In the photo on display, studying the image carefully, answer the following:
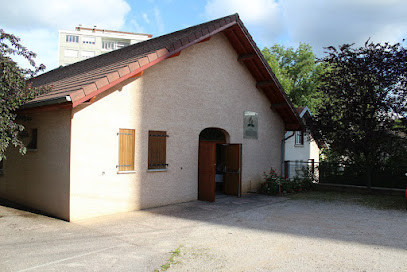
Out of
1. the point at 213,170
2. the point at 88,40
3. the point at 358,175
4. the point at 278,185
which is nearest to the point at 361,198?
the point at 358,175

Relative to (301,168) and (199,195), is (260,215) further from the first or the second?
(301,168)

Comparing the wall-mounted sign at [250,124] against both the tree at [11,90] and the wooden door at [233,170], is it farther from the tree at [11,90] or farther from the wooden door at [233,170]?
the tree at [11,90]

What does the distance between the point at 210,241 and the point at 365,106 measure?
9.56 m

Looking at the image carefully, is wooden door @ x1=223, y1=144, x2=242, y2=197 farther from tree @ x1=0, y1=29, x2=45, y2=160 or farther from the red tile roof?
tree @ x1=0, y1=29, x2=45, y2=160

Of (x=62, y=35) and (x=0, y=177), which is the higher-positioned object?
(x=62, y=35)

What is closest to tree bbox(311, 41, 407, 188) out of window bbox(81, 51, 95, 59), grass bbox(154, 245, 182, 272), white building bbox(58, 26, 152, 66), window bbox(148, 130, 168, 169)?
window bbox(148, 130, 168, 169)

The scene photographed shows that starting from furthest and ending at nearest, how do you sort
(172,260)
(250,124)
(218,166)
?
(218,166)
(250,124)
(172,260)

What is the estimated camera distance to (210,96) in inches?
467

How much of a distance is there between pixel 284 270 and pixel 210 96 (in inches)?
297

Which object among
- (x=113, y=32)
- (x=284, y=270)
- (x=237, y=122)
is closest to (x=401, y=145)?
(x=237, y=122)

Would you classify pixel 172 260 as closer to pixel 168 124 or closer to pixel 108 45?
pixel 168 124

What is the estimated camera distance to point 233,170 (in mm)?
12477

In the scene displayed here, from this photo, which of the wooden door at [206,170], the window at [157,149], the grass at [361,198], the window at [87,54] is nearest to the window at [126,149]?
the window at [157,149]

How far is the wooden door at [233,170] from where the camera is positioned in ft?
40.1
